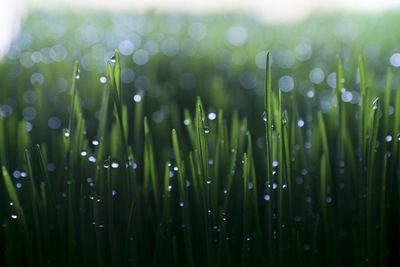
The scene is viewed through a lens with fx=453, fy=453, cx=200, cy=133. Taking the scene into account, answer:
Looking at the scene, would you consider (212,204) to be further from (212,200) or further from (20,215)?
(20,215)

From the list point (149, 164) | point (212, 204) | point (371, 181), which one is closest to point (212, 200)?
point (212, 204)

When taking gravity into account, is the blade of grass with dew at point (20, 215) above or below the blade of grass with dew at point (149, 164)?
below

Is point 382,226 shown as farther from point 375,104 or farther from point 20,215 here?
point 20,215

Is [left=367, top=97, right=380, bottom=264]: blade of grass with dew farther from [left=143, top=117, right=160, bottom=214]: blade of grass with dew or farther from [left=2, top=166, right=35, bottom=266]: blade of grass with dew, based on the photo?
[left=2, top=166, right=35, bottom=266]: blade of grass with dew

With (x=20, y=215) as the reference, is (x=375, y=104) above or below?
above

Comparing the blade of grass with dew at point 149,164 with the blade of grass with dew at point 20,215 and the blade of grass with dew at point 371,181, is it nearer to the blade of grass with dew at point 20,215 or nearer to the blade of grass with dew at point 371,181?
the blade of grass with dew at point 20,215

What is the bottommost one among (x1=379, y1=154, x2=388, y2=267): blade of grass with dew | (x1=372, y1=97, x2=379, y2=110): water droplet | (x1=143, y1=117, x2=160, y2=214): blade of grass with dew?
(x1=379, y1=154, x2=388, y2=267): blade of grass with dew

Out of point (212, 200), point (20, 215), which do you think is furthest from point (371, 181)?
point (20, 215)

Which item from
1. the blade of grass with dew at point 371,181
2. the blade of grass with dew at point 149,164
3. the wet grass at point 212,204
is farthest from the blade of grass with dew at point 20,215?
the blade of grass with dew at point 371,181

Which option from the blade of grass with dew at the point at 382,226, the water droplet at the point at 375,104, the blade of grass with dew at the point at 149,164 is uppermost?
the water droplet at the point at 375,104

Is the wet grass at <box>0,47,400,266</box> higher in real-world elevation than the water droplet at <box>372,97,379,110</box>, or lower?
lower

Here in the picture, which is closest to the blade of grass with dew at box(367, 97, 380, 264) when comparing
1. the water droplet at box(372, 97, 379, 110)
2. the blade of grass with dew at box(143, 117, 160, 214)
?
the water droplet at box(372, 97, 379, 110)
